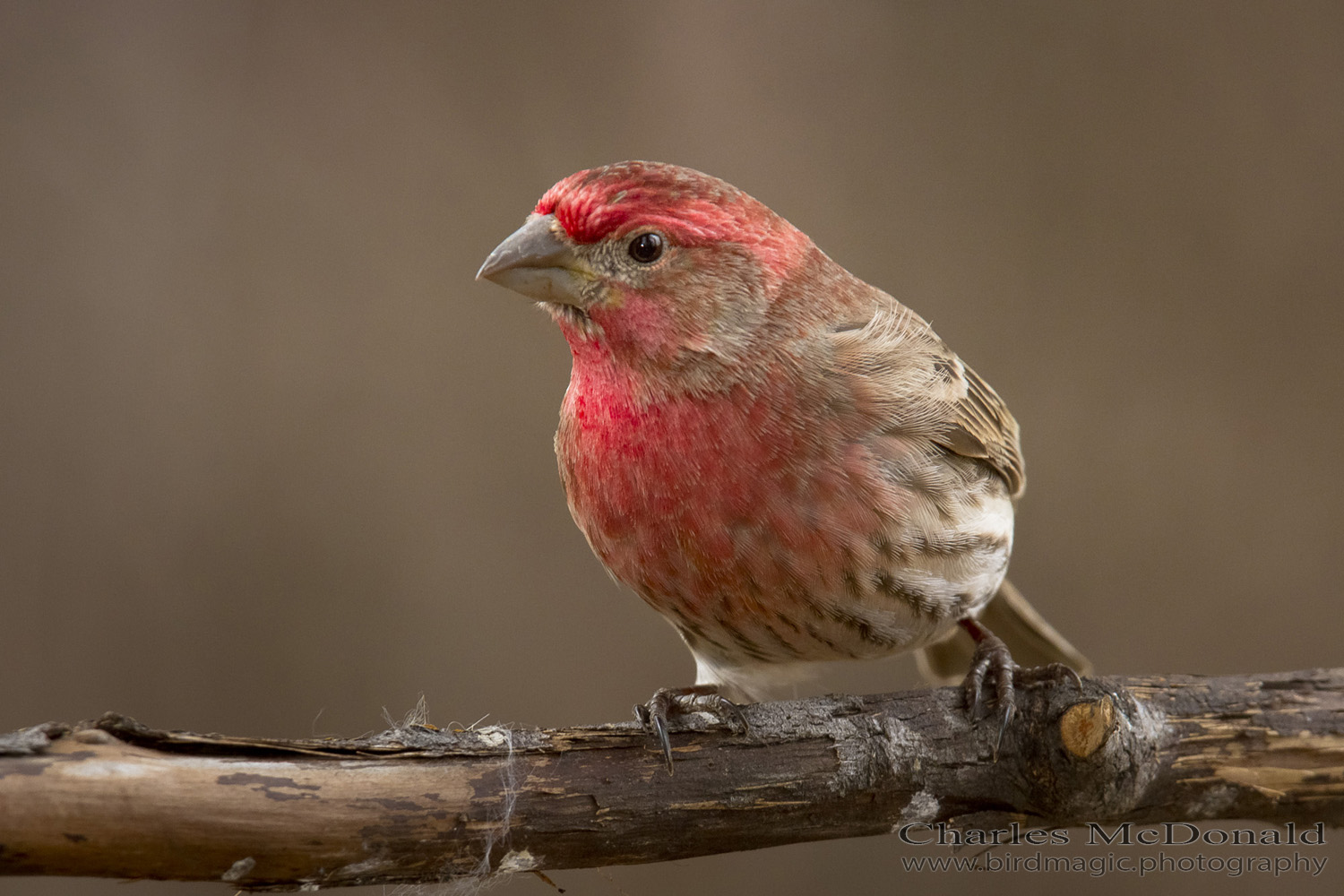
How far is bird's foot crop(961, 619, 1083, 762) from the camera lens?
7.97 ft

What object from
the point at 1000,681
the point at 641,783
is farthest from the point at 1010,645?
the point at 641,783

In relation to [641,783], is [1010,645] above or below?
above

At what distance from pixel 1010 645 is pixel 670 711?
1.46 metres

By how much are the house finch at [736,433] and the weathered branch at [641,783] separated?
0.44ft

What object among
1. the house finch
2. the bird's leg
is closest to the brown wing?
the house finch

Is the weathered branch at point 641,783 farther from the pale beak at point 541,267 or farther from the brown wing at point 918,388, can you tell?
the pale beak at point 541,267

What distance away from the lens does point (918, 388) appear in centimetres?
263

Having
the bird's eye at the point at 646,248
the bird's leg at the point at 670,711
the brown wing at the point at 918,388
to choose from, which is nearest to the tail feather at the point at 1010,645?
the brown wing at the point at 918,388

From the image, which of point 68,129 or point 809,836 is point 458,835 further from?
point 68,129

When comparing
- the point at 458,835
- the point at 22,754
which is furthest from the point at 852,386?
the point at 22,754

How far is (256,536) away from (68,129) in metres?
1.39

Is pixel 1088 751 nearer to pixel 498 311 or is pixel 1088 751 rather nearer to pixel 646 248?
pixel 646 248

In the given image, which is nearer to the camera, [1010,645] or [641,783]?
[641,783]

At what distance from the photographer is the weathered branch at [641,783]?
5.85ft
